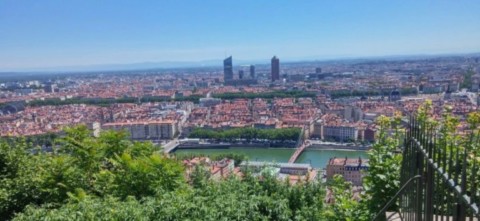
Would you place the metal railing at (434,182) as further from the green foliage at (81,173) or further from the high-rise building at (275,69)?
the high-rise building at (275,69)

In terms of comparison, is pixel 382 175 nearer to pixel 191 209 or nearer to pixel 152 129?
pixel 191 209

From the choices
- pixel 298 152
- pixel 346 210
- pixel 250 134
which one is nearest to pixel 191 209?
pixel 346 210

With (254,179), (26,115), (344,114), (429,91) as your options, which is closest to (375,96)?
(429,91)

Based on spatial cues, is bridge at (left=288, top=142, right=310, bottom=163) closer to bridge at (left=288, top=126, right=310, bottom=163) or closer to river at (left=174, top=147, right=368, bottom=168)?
bridge at (left=288, top=126, right=310, bottom=163)

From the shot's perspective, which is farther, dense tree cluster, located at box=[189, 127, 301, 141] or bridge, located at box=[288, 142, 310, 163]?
dense tree cluster, located at box=[189, 127, 301, 141]

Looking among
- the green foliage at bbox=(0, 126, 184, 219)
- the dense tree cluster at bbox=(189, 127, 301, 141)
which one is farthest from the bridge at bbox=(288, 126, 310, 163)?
A: the green foliage at bbox=(0, 126, 184, 219)

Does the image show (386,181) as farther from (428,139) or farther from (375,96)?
(375,96)

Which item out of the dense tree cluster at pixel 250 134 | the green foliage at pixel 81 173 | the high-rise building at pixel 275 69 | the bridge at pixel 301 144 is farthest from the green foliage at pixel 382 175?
the high-rise building at pixel 275 69
